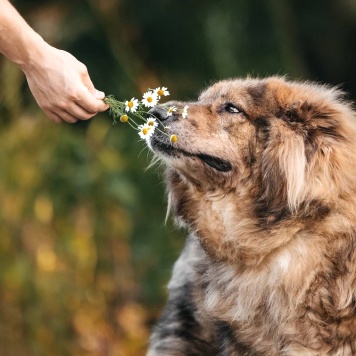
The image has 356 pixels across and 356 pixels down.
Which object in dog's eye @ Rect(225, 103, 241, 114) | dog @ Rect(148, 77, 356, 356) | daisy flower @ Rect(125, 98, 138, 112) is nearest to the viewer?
daisy flower @ Rect(125, 98, 138, 112)

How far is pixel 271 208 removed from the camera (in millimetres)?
4348

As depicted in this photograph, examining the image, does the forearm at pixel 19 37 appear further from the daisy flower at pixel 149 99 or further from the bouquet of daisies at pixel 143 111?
the daisy flower at pixel 149 99

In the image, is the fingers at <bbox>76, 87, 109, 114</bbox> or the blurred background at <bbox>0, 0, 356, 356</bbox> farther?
the blurred background at <bbox>0, 0, 356, 356</bbox>

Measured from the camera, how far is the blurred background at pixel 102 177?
6.62 metres

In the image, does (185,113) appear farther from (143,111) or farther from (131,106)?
(131,106)

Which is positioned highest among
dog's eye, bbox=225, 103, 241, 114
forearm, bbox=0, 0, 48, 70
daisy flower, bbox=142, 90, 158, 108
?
forearm, bbox=0, 0, 48, 70

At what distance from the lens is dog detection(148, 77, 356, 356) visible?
416 cm

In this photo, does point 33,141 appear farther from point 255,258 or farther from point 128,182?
point 255,258

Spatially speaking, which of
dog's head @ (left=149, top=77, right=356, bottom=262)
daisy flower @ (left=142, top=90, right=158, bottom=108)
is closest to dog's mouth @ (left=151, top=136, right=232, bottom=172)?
dog's head @ (left=149, top=77, right=356, bottom=262)

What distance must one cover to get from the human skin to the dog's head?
1.84 ft

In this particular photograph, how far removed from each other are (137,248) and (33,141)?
3.84 feet

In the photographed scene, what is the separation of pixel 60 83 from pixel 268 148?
1084 millimetres

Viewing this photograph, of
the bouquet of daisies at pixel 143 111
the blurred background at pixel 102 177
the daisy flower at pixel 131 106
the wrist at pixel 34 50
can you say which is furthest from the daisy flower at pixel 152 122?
the blurred background at pixel 102 177

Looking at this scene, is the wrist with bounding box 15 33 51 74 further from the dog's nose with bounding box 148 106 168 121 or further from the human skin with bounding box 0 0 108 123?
the dog's nose with bounding box 148 106 168 121
